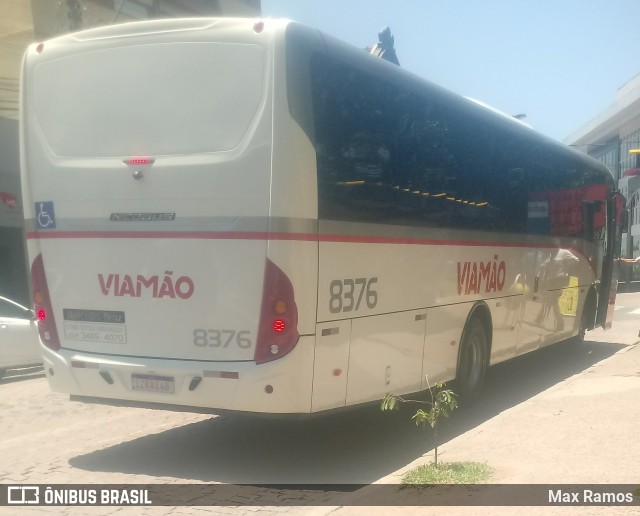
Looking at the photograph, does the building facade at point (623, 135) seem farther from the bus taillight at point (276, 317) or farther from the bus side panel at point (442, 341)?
the bus taillight at point (276, 317)

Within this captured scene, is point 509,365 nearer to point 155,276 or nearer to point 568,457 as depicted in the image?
point 568,457

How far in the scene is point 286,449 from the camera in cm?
825

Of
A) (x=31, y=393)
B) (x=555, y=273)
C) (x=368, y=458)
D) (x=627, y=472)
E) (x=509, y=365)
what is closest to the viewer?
(x=627, y=472)

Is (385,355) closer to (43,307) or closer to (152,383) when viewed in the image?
(152,383)

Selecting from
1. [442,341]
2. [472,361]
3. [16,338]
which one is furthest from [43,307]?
[16,338]

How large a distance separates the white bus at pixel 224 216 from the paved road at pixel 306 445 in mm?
669

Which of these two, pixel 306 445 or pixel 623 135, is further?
pixel 623 135

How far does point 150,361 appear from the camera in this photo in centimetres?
708

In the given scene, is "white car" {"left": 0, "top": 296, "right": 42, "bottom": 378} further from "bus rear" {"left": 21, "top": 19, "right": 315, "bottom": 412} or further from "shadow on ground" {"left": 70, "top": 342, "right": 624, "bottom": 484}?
"bus rear" {"left": 21, "top": 19, "right": 315, "bottom": 412}

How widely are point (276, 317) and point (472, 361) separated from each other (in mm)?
4532

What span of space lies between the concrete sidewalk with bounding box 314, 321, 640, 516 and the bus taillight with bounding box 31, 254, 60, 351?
10.2 ft

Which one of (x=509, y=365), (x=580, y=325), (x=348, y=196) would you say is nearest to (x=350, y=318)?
(x=348, y=196)

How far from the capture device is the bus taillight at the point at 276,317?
6648 mm

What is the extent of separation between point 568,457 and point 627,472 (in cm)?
61
